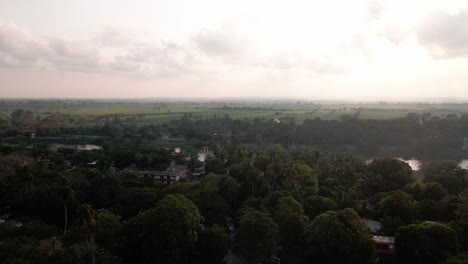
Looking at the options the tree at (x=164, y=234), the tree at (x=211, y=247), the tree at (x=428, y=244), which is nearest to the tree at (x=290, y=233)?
the tree at (x=211, y=247)

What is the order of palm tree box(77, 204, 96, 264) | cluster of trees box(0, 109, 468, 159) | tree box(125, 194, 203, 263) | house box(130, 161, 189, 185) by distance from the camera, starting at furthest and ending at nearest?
cluster of trees box(0, 109, 468, 159), house box(130, 161, 189, 185), tree box(125, 194, 203, 263), palm tree box(77, 204, 96, 264)

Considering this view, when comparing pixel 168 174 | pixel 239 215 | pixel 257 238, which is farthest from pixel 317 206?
pixel 168 174

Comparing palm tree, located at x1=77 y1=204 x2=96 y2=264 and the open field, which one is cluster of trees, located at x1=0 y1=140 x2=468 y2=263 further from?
the open field

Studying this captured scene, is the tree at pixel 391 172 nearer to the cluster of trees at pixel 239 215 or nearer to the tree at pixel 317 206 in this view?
the cluster of trees at pixel 239 215

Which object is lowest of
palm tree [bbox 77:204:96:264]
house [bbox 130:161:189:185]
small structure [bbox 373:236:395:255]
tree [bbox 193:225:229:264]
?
small structure [bbox 373:236:395:255]

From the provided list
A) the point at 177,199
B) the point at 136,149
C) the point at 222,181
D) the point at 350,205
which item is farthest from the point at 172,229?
the point at 136,149

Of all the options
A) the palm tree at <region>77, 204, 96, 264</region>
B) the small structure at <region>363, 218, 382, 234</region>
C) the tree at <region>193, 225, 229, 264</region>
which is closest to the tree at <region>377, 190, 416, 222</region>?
the small structure at <region>363, 218, 382, 234</region>
